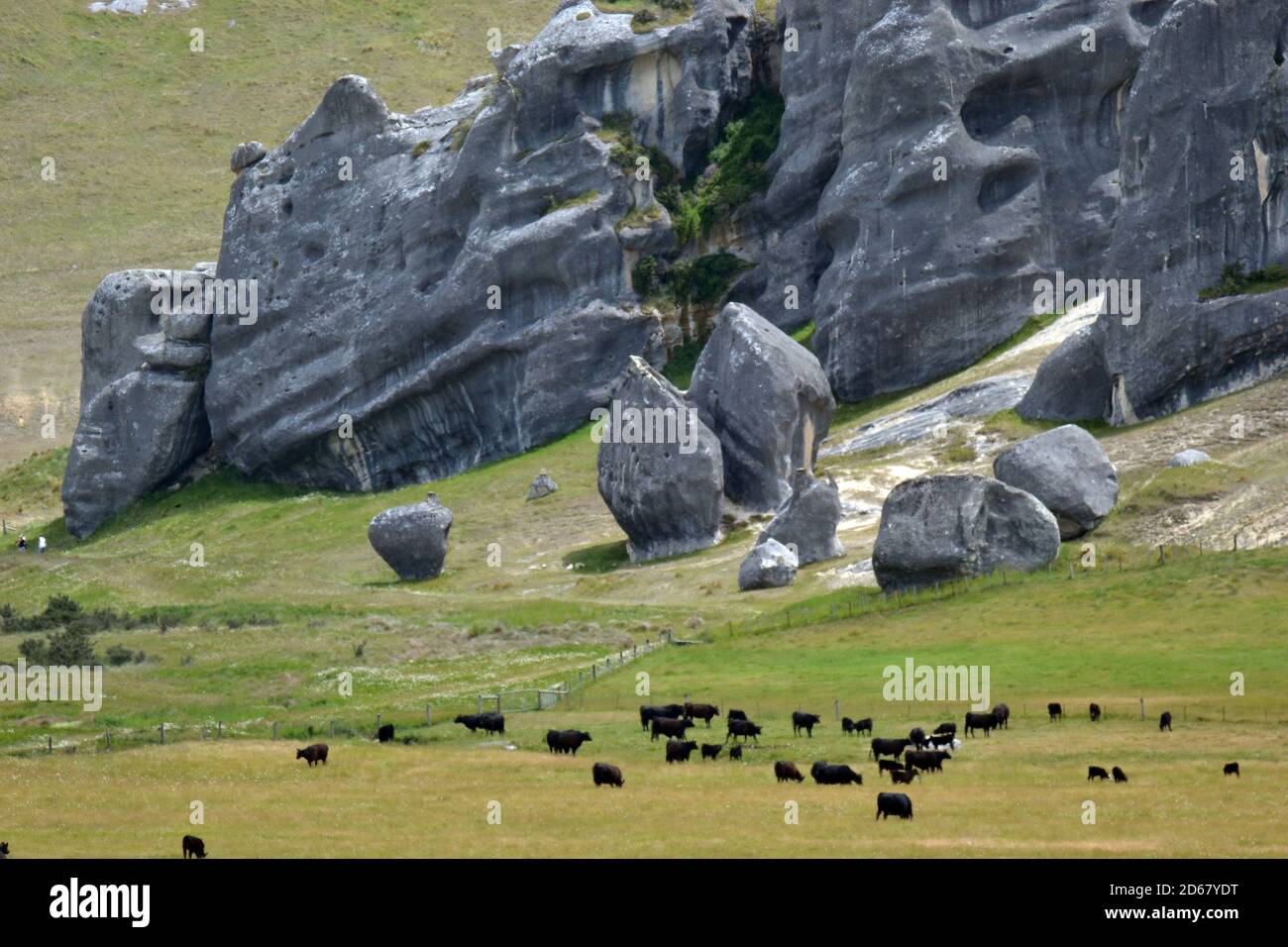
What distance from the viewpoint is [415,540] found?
8875cm

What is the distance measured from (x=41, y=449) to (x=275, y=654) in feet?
232

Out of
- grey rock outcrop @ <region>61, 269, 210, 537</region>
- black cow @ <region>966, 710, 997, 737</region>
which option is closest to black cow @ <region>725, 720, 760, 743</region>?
black cow @ <region>966, 710, 997, 737</region>

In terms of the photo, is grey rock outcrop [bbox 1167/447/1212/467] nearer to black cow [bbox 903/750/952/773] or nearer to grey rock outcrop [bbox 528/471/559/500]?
grey rock outcrop [bbox 528/471/559/500]

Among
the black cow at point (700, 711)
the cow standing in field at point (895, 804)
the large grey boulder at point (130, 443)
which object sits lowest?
the cow standing in field at point (895, 804)

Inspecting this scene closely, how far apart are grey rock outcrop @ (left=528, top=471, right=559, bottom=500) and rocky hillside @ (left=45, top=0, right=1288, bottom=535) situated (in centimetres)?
982

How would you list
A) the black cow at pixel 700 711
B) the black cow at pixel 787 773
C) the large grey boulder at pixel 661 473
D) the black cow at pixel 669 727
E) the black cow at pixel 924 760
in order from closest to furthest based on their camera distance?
1. the black cow at pixel 787 773
2. the black cow at pixel 924 760
3. the black cow at pixel 669 727
4. the black cow at pixel 700 711
5. the large grey boulder at pixel 661 473

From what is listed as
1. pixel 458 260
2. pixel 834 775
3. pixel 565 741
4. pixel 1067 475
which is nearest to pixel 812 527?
pixel 1067 475

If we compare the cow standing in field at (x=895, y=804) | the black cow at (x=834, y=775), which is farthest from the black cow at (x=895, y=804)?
the black cow at (x=834, y=775)

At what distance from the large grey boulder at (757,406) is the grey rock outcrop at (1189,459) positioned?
18.2 m

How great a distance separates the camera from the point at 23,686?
60750 mm

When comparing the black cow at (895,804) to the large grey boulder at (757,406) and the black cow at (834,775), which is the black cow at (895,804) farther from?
the large grey boulder at (757,406)

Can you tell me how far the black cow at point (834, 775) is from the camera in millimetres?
40688

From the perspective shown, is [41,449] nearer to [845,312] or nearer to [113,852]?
[845,312]

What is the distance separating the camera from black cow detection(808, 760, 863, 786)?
4069 centimetres
